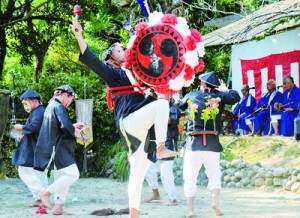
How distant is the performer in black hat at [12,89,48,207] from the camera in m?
10.1

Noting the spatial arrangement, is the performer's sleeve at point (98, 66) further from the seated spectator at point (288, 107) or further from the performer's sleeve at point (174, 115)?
the seated spectator at point (288, 107)

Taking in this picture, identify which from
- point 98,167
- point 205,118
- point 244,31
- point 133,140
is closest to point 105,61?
point 133,140

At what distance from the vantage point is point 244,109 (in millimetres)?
17641

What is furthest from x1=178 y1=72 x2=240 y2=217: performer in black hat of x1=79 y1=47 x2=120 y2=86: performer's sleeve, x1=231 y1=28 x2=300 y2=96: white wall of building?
x1=231 y1=28 x2=300 y2=96: white wall of building

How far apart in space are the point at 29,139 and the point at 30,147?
0.13m

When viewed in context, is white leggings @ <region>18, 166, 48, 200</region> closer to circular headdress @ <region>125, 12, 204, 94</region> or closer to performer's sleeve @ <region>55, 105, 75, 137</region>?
performer's sleeve @ <region>55, 105, 75, 137</region>

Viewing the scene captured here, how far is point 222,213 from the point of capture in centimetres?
872

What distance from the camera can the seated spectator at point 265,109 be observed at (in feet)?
53.0

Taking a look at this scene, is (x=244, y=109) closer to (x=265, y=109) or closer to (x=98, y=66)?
(x=265, y=109)

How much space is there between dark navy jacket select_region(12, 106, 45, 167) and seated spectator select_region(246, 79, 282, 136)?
293 inches

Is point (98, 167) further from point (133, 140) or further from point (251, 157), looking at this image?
point (133, 140)

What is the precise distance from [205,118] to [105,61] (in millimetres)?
2008

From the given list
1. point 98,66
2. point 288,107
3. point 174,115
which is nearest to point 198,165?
point 174,115

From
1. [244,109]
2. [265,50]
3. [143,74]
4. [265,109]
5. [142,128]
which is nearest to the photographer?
[142,128]
